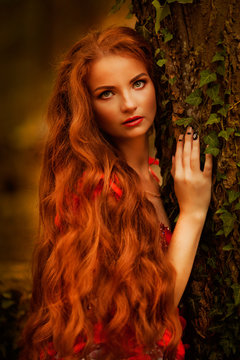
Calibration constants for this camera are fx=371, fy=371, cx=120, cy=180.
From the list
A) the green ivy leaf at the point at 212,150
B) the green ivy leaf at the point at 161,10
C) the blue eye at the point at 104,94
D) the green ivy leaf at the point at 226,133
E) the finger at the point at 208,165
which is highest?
the green ivy leaf at the point at 161,10

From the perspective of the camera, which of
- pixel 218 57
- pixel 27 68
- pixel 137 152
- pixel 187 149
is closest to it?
pixel 218 57

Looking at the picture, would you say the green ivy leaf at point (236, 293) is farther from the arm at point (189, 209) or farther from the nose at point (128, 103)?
the nose at point (128, 103)

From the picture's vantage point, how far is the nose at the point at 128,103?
1761mm

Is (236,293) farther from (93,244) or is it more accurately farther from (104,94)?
(104,94)

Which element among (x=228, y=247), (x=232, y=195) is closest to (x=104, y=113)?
(x=232, y=195)

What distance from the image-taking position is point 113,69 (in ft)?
5.83

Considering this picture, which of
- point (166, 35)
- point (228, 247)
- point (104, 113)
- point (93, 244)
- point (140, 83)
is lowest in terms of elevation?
point (228, 247)

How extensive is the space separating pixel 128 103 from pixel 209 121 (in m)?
0.39

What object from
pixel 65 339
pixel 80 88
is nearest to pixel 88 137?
pixel 80 88

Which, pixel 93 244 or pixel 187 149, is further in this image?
pixel 187 149

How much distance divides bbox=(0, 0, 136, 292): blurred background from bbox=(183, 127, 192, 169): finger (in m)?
3.63

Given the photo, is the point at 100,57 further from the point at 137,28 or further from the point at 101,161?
the point at 101,161

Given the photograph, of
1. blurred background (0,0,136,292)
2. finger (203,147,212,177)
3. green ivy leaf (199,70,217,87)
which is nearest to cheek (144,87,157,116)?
green ivy leaf (199,70,217,87)

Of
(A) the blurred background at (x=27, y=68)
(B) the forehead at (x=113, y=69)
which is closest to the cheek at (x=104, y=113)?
(B) the forehead at (x=113, y=69)
